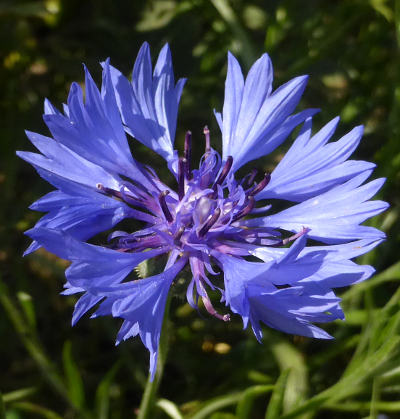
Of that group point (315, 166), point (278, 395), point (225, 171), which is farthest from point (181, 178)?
point (278, 395)

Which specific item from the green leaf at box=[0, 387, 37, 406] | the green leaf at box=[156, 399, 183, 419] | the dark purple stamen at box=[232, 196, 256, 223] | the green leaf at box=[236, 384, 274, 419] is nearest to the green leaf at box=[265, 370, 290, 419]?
the green leaf at box=[236, 384, 274, 419]

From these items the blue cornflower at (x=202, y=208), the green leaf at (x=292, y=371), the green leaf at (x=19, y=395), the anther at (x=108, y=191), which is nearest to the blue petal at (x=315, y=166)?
the blue cornflower at (x=202, y=208)

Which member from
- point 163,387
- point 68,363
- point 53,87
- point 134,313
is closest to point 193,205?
point 134,313

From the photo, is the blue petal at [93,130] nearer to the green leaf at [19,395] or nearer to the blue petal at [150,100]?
the blue petal at [150,100]

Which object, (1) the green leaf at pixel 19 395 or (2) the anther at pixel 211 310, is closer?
(2) the anther at pixel 211 310

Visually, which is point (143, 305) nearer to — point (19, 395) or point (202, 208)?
point (202, 208)

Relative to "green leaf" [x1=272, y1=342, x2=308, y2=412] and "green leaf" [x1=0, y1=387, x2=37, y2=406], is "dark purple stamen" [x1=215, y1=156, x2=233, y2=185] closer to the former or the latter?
"green leaf" [x1=272, y1=342, x2=308, y2=412]
